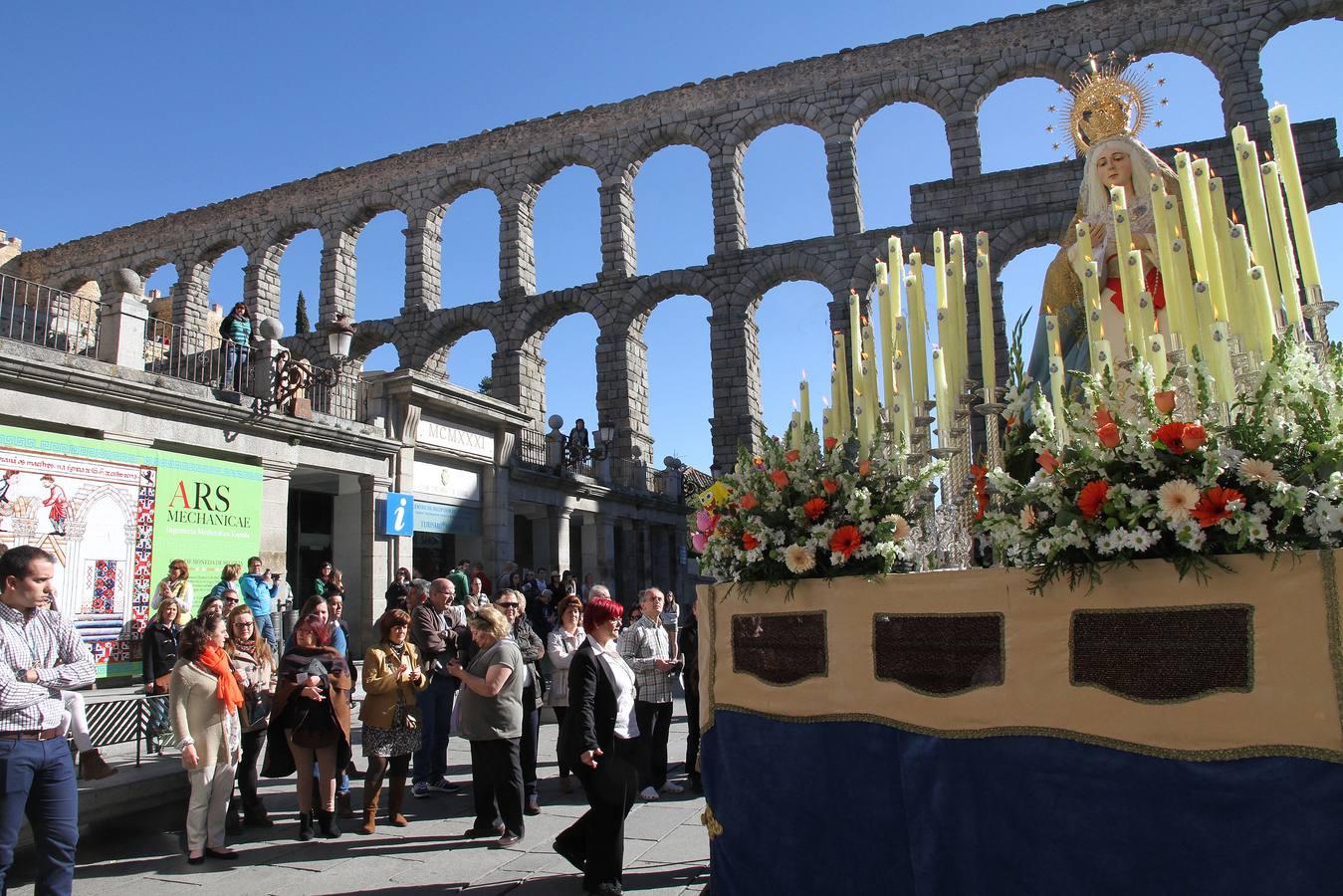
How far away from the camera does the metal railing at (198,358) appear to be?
14.0 m

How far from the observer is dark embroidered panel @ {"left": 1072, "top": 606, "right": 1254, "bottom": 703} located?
8.89 feet

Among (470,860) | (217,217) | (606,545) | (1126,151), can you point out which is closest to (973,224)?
(606,545)

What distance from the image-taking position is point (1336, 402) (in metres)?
2.82

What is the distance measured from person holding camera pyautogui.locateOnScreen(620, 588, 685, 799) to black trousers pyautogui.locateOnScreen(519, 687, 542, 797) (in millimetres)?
866

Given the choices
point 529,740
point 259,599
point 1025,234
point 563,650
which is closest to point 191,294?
point 259,599

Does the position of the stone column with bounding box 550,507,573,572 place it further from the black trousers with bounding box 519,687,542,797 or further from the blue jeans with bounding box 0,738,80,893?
the blue jeans with bounding box 0,738,80,893

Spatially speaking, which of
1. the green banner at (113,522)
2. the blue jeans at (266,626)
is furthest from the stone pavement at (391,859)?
the green banner at (113,522)

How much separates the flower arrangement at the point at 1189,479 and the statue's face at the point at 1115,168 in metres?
2.85

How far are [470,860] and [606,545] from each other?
19503 mm

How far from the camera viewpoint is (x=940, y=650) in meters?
3.39

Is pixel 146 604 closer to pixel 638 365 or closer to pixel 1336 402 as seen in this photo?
pixel 1336 402

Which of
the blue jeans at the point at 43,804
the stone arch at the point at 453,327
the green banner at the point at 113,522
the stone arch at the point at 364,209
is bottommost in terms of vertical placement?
the blue jeans at the point at 43,804

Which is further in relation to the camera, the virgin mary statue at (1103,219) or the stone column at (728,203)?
the stone column at (728,203)

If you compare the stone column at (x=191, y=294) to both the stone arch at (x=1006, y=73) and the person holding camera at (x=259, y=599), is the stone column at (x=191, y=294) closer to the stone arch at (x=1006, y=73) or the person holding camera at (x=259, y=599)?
the person holding camera at (x=259, y=599)
